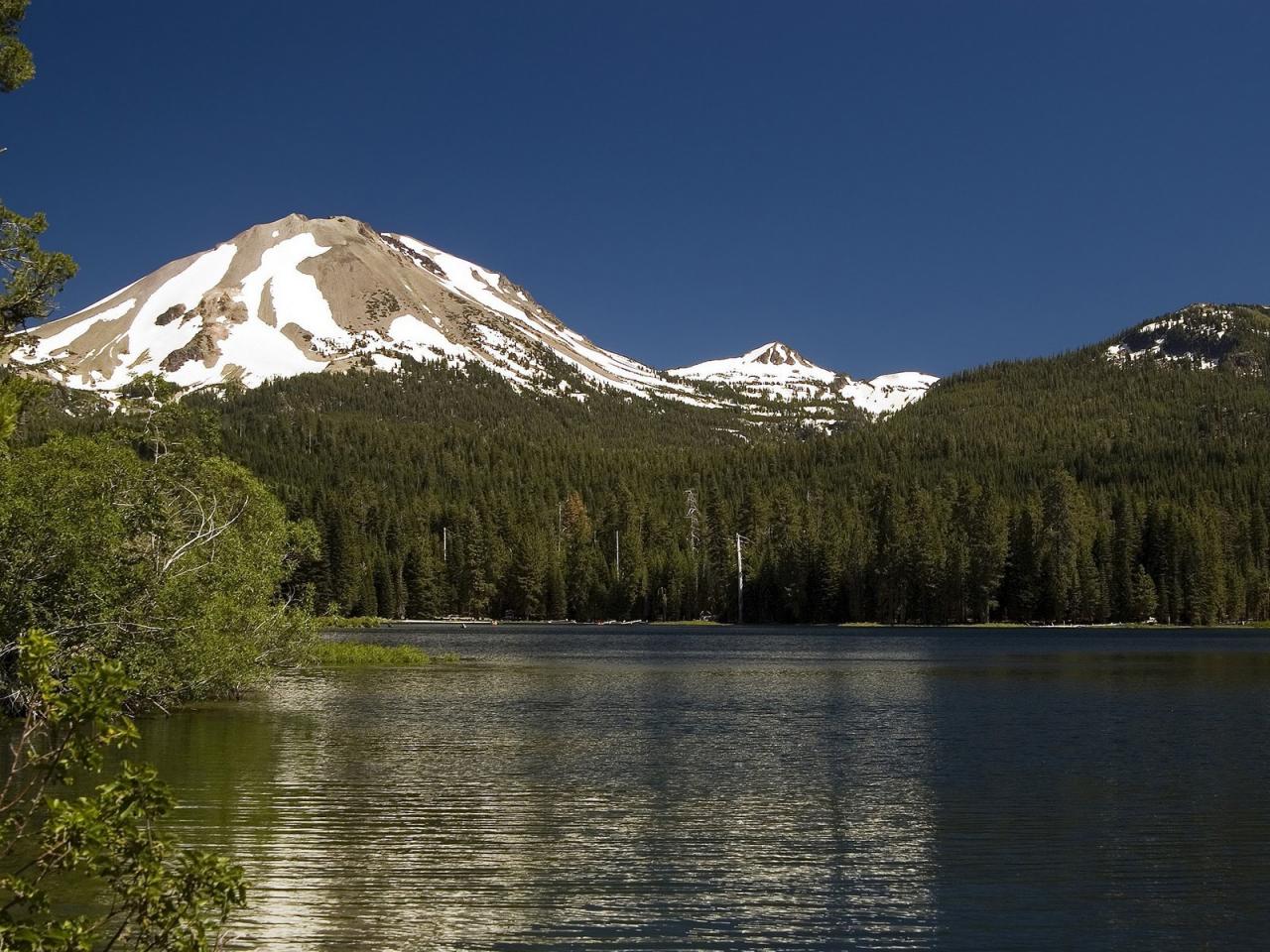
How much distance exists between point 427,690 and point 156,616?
15946mm

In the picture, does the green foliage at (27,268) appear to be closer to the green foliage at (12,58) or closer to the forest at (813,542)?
the green foliage at (12,58)

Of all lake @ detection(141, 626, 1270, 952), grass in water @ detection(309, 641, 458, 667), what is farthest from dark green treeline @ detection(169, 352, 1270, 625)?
lake @ detection(141, 626, 1270, 952)

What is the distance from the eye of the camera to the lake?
47.0 feet

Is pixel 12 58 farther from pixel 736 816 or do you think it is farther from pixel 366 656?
pixel 366 656

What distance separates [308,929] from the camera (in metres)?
14.0

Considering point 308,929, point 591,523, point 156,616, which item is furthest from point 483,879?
point 591,523

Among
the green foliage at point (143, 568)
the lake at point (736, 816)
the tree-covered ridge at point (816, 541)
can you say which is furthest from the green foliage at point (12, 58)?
the tree-covered ridge at point (816, 541)

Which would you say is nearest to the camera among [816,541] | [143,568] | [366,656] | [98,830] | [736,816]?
[98,830]

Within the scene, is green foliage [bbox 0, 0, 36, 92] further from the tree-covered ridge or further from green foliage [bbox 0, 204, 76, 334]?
the tree-covered ridge

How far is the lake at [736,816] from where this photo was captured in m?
14.3

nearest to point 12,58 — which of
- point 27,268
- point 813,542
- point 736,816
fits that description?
point 27,268

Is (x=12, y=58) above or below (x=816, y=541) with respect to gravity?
above

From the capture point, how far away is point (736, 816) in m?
20.8

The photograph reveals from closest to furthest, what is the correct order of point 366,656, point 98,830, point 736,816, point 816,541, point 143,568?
point 98,830
point 736,816
point 143,568
point 366,656
point 816,541
